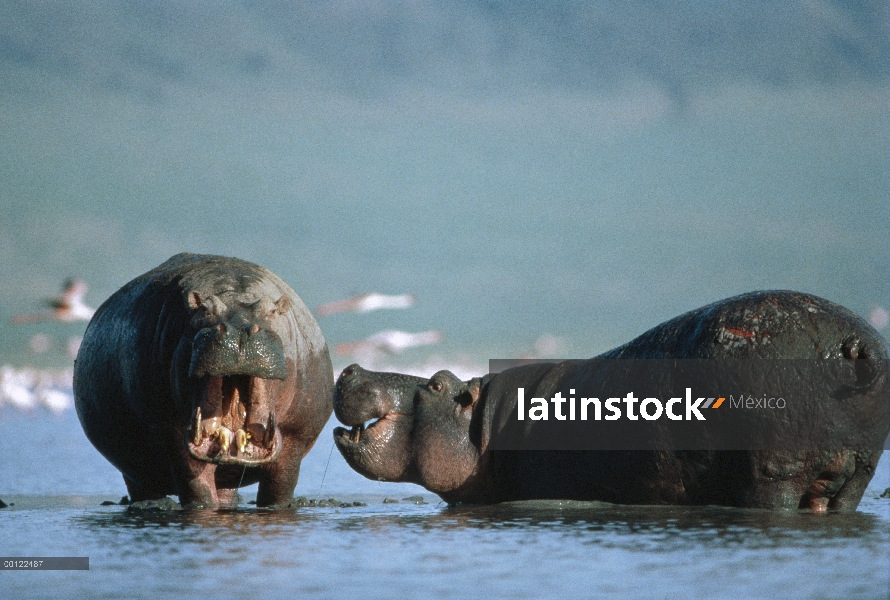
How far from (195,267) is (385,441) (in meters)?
2.65

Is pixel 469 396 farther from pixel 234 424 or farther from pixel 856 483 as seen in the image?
pixel 856 483

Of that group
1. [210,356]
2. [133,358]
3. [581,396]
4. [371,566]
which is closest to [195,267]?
[133,358]

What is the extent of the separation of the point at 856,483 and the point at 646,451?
1.41 meters

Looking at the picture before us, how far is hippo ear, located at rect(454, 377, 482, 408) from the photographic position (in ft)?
31.2

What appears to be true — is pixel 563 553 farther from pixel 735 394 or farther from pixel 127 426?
pixel 127 426

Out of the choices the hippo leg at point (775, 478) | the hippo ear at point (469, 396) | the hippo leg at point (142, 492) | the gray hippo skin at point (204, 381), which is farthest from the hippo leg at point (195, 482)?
the hippo leg at point (775, 478)

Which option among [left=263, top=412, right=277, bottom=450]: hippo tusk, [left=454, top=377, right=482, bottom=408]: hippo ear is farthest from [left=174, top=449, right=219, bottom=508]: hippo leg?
[left=454, top=377, right=482, bottom=408]: hippo ear

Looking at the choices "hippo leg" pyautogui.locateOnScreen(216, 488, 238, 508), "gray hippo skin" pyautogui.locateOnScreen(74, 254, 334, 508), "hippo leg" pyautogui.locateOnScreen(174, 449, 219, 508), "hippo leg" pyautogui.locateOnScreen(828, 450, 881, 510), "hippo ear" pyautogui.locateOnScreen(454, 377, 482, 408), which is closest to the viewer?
"hippo leg" pyautogui.locateOnScreen(828, 450, 881, 510)

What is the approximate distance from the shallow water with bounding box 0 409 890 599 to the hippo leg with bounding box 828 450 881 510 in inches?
6.1

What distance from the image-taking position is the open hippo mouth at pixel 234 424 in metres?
9.05

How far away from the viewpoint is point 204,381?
9148 mm

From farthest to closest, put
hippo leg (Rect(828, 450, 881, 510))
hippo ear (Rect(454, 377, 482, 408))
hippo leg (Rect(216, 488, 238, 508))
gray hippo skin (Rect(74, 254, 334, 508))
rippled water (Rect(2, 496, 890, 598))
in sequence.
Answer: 1. hippo leg (Rect(216, 488, 238, 508))
2. hippo ear (Rect(454, 377, 482, 408))
3. gray hippo skin (Rect(74, 254, 334, 508))
4. hippo leg (Rect(828, 450, 881, 510))
5. rippled water (Rect(2, 496, 890, 598))

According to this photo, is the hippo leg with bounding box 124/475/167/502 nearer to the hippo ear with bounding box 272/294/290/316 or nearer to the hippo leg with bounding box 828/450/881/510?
the hippo ear with bounding box 272/294/290/316

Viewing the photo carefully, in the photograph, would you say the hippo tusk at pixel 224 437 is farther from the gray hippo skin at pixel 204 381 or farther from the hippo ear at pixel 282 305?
the hippo ear at pixel 282 305
